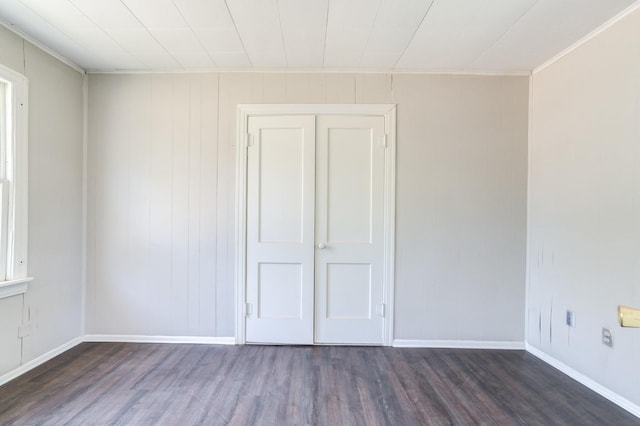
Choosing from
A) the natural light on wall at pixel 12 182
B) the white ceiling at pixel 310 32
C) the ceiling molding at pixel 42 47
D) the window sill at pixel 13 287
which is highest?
the white ceiling at pixel 310 32

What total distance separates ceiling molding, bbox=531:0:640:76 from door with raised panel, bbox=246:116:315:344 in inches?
83.5

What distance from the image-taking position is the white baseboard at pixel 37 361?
7.32 feet

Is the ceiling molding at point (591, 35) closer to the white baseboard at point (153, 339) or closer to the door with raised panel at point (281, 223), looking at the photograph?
the door with raised panel at point (281, 223)

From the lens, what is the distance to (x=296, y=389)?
7.13 ft

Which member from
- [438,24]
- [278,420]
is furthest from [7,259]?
[438,24]

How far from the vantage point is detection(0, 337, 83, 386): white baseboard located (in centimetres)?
223

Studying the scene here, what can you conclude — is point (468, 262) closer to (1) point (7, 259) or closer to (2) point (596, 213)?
(2) point (596, 213)

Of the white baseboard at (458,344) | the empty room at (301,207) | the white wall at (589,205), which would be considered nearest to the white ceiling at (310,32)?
the empty room at (301,207)

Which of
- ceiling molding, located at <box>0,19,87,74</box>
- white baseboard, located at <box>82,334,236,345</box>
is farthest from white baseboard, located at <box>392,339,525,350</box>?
ceiling molding, located at <box>0,19,87,74</box>

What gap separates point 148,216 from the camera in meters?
2.90

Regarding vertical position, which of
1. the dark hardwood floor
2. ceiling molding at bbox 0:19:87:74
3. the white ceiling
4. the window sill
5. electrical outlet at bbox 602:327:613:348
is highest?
the white ceiling

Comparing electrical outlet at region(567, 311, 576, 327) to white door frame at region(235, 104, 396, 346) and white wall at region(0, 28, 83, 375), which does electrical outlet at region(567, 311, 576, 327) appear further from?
white wall at region(0, 28, 83, 375)

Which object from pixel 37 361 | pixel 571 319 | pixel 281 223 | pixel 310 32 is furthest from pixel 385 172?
pixel 37 361

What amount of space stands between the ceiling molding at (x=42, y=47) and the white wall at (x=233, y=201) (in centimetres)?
16
